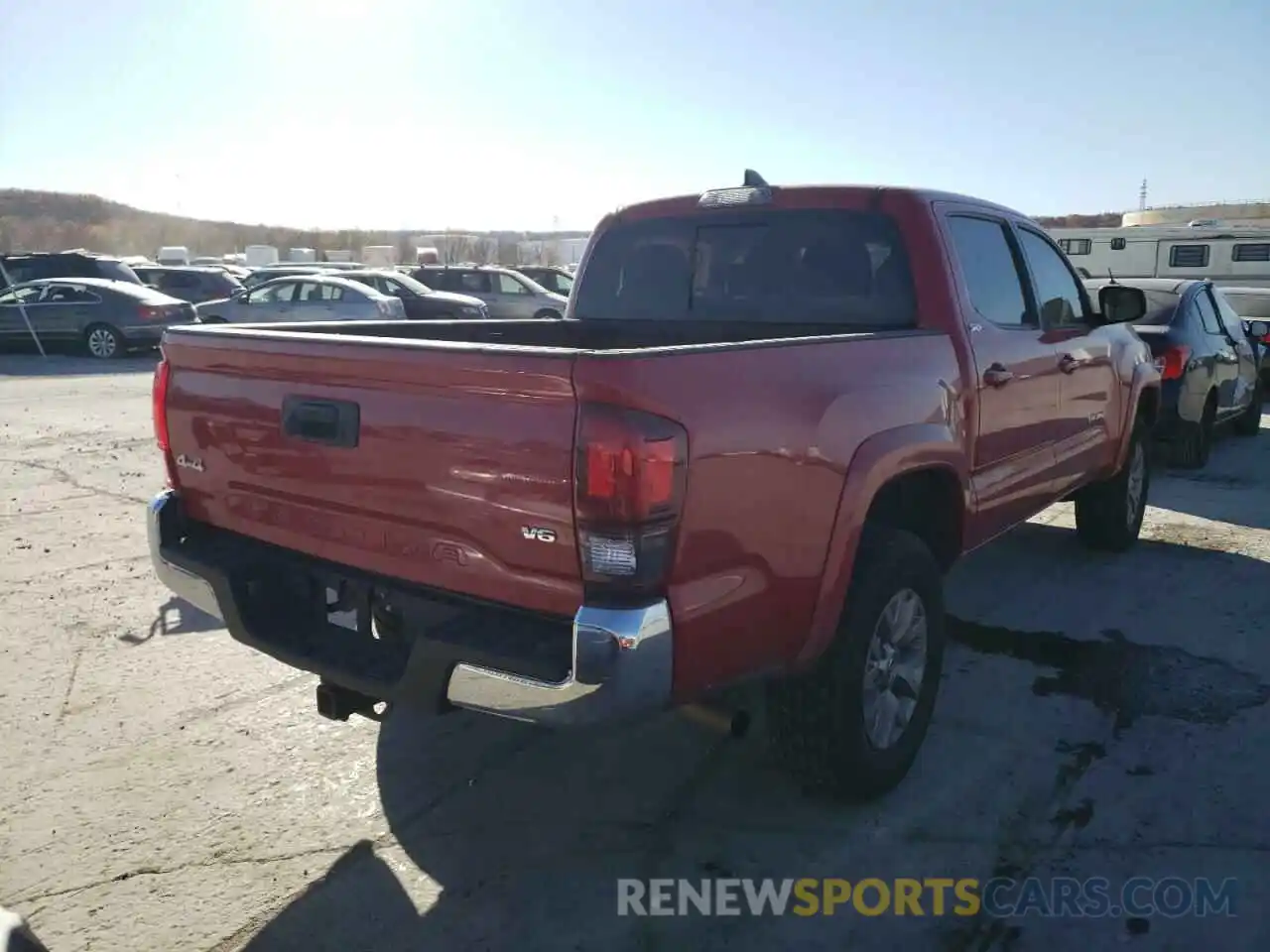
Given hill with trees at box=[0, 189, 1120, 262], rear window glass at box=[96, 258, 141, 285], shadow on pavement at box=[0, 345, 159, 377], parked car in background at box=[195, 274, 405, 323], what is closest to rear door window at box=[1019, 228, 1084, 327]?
parked car in background at box=[195, 274, 405, 323]

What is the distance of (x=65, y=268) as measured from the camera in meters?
21.9

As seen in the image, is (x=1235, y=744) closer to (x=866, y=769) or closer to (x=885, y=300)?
(x=866, y=769)

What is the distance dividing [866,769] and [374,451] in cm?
183

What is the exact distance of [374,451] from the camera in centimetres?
284

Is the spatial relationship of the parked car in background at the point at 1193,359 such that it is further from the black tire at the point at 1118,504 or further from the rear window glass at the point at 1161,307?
the black tire at the point at 1118,504

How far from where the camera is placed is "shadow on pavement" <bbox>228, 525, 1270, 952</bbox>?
9.29 ft

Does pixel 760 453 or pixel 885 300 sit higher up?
pixel 885 300

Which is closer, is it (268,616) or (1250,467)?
(268,616)

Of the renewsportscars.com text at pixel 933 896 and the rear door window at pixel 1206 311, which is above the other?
the rear door window at pixel 1206 311

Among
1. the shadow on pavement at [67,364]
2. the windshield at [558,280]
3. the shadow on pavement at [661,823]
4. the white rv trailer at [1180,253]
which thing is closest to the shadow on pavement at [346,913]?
the shadow on pavement at [661,823]

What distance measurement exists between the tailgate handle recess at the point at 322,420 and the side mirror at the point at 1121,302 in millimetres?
4047

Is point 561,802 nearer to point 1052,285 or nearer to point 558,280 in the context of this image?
point 1052,285

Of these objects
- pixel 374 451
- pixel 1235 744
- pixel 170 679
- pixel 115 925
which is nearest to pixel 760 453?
pixel 374 451

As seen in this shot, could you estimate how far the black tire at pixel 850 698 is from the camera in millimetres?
3180
